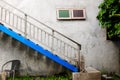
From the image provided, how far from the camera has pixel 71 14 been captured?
425 inches

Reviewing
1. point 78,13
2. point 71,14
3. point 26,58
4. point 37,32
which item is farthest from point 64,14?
point 26,58

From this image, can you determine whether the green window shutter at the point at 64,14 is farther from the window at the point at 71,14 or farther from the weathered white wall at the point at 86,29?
the weathered white wall at the point at 86,29

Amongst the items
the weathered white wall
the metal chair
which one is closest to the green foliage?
the weathered white wall

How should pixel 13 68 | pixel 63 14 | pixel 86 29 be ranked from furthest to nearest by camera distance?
pixel 86 29
pixel 63 14
pixel 13 68

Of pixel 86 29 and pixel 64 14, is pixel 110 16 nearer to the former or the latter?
pixel 86 29

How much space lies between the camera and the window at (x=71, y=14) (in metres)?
10.8

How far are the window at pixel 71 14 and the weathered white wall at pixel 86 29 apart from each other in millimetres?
178

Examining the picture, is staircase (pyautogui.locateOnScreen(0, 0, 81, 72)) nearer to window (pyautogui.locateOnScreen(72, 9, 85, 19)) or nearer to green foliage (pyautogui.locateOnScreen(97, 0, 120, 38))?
window (pyautogui.locateOnScreen(72, 9, 85, 19))

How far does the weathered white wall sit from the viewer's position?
10617 millimetres

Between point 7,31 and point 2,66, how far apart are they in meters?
1.61

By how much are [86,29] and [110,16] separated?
130cm

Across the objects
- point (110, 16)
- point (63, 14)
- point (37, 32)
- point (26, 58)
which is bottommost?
point (26, 58)

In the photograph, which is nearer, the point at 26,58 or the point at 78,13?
the point at 26,58

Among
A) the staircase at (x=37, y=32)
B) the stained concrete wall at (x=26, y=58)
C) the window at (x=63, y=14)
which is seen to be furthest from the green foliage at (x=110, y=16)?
the stained concrete wall at (x=26, y=58)
